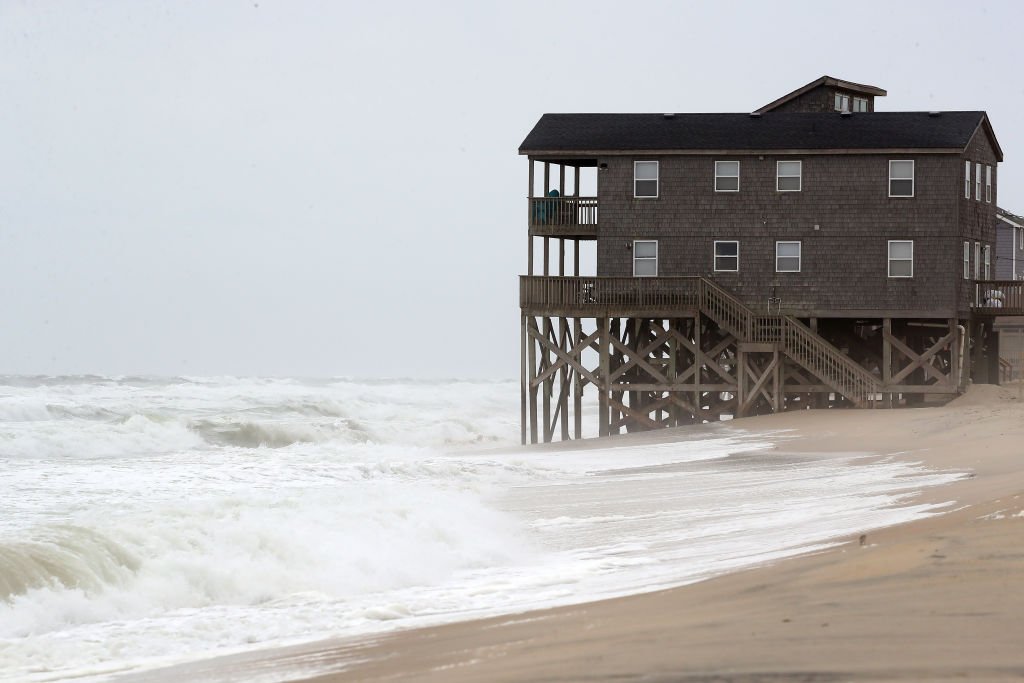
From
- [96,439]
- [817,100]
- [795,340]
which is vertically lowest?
[96,439]

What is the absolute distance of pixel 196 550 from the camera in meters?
13.3

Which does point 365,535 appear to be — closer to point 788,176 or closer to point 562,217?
point 562,217

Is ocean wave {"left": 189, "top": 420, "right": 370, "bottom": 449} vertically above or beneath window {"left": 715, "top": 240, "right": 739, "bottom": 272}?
beneath

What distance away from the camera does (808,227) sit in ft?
112

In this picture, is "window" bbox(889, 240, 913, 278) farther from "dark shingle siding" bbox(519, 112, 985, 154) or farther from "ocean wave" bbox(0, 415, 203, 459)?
"ocean wave" bbox(0, 415, 203, 459)

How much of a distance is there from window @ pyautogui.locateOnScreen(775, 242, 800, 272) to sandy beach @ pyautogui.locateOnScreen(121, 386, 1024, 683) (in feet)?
74.5

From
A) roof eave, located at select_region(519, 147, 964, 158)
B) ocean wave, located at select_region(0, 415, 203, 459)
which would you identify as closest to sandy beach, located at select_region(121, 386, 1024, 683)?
roof eave, located at select_region(519, 147, 964, 158)

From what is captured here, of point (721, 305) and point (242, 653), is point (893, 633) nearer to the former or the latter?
point (242, 653)

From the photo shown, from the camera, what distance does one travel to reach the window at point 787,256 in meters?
34.0

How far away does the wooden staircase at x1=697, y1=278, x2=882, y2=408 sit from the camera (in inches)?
1251

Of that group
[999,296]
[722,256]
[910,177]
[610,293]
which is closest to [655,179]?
[722,256]

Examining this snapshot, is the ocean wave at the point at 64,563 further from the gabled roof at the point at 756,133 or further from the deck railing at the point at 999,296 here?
the deck railing at the point at 999,296

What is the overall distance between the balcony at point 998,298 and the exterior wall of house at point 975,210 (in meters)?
0.34

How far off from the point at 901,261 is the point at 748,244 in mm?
3944
